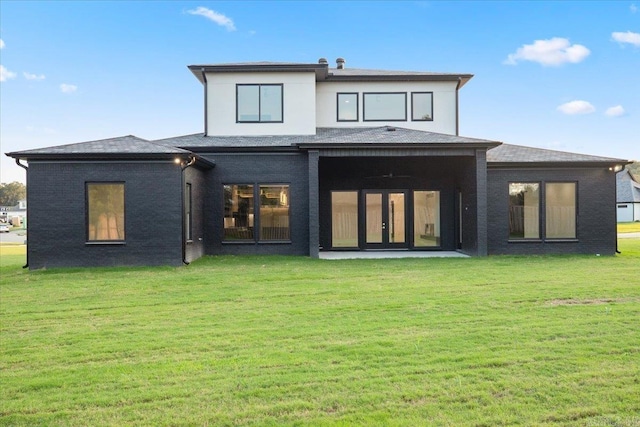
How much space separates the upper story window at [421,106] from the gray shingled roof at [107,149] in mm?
9350

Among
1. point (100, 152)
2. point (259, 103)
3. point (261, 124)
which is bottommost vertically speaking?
point (100, 152)

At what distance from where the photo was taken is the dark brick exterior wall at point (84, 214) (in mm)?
12719

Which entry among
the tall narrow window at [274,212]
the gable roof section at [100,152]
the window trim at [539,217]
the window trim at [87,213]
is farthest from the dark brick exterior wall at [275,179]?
the window trim at [539,217]

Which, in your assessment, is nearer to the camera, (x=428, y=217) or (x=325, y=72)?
(x=325, y=72)

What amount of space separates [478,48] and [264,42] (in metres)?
11.3

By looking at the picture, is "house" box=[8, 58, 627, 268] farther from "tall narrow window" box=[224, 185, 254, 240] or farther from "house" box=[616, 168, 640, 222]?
"house" box=[616, 168, 640, 222]

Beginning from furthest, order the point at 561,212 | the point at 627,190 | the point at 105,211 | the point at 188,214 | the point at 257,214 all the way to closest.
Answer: the point at 627,190 < the point at 561,212 < the point at 257,214 < the point at 188,214 < the point at 105,211

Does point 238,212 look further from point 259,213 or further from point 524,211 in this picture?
point 524,211

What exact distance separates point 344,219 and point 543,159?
6.89 metres

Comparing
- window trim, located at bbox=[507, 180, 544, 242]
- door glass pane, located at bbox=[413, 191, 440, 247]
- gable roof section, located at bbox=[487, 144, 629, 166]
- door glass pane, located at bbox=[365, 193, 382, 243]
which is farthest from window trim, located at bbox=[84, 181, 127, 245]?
window trim, located at bbox=[507, 180, 544, 242]

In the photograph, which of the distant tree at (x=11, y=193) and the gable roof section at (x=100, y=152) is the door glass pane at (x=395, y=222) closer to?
Result: the gable roof section at (x=100, y=152)

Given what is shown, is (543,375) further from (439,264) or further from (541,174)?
(541,174)

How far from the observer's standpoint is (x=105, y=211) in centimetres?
1298

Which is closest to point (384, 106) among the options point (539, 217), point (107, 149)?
point (539, 217)
